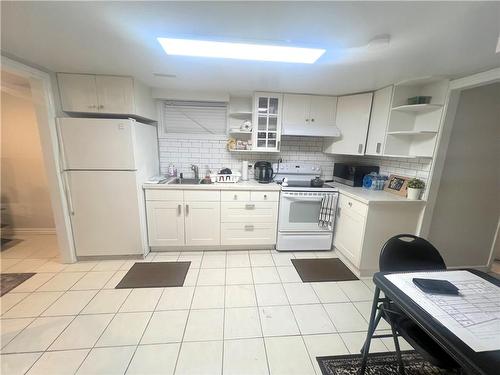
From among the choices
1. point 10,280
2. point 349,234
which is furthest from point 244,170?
point 10,280

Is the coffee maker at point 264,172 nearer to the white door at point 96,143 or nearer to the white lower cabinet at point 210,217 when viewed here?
the white lower cabinet at point 210,217

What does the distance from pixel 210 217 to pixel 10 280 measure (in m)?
2.23

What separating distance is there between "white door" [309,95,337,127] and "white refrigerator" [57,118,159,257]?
237cm

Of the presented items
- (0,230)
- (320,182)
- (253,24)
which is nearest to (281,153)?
(320,182)

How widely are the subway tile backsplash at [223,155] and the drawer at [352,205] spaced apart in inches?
33.3

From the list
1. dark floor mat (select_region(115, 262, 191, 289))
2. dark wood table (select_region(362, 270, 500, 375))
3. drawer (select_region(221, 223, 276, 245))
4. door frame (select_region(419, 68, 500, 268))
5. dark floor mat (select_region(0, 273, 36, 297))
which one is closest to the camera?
dark wood table (select_region(362, 270, 500, 375))

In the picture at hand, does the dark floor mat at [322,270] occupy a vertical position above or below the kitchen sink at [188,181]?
below

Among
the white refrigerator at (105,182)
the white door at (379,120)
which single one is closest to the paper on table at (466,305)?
the white door at (379,120)

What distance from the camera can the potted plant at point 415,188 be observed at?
235 centimetres

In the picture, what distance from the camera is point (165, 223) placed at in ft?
9.34

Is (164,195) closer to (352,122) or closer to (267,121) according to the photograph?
(267,121)

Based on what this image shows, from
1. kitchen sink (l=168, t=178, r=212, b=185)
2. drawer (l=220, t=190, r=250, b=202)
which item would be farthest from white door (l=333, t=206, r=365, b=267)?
kitchen sink (l=168, t=178, r=212, b=185)

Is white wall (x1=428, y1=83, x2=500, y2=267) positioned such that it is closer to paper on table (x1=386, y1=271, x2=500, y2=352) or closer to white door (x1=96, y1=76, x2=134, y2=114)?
paper on table (x1=386, y1=271, x2=500, y2=352)

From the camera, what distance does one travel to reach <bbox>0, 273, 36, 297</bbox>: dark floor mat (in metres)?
2.15
